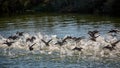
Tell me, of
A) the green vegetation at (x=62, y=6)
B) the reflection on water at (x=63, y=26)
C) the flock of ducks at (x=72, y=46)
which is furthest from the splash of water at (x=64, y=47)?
the green vegetation at (x=62, y=6)

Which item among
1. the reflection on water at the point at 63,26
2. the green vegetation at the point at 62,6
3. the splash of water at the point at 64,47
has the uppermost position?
the splash of water at the point at 64,47

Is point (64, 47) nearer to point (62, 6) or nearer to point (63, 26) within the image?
point (63, 26)

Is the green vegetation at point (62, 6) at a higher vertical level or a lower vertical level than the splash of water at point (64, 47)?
lower

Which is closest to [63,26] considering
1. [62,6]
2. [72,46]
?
[72,46]

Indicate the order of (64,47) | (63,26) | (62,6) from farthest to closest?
(62,6)
(63,26)
(64,47)

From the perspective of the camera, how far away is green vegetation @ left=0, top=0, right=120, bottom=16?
76000 mm

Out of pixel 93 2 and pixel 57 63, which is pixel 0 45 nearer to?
pixel 57 63

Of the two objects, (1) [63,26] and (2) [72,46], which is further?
(1) [63,26]

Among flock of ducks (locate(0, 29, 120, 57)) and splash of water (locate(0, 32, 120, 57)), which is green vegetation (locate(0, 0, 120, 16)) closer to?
flock of ducks (locate(0, 29, 120, 57))

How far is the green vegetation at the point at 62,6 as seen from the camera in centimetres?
7600

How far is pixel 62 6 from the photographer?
98625mm

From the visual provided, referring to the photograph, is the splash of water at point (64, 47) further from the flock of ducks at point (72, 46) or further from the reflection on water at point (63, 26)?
the reflection on water at point (63, 26)

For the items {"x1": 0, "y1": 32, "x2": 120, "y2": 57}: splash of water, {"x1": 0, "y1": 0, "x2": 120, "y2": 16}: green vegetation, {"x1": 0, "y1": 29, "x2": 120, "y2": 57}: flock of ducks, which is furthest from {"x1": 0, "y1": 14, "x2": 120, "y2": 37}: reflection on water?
{"x1": 0, "y1": 0, "x2": 120, "y2": 16}: green vegetation

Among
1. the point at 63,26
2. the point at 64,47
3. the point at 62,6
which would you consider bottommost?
the point at 62,6
